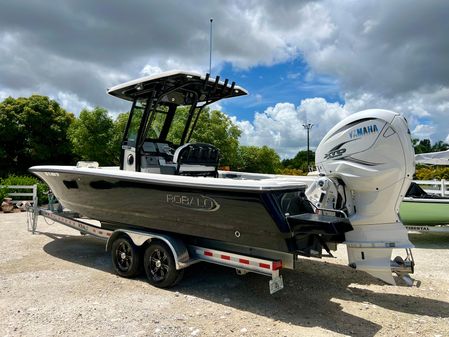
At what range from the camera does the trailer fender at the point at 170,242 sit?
478 cm

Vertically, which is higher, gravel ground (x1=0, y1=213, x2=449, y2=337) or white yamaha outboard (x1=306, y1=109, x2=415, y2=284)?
white yamaha outboard (x1=306, y1=109, x2=415, y2=284)

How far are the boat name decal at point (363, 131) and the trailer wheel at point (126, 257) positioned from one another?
3198mm

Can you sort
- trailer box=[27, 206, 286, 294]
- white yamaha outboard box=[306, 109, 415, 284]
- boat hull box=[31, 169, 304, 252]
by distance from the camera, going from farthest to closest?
white yamaha outboard box=[306, 109, 415, 284] → trailer box=[27, 206, 286, 294] → boat hull box=[31, 169, 304, 252]

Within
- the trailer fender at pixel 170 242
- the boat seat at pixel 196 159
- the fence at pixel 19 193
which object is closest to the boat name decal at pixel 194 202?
the trailer fender at pixel 170 242

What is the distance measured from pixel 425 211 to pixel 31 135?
852 inches

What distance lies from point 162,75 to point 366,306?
4078mm

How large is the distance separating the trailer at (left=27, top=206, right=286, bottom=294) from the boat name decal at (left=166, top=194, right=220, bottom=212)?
0.56m

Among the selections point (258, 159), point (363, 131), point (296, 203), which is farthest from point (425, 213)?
point (258, 159)

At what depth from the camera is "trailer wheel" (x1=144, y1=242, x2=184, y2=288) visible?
487 cm

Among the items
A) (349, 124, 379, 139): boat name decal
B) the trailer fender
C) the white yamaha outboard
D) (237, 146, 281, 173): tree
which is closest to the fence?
the trailer fender

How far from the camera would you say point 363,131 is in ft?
15.0

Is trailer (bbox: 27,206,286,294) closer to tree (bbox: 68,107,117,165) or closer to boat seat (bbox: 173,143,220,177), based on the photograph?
boat seat (bbox: 173,143,220,177)

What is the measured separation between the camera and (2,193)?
485 inches

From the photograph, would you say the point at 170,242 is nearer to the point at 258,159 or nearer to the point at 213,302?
the point at 213,302
